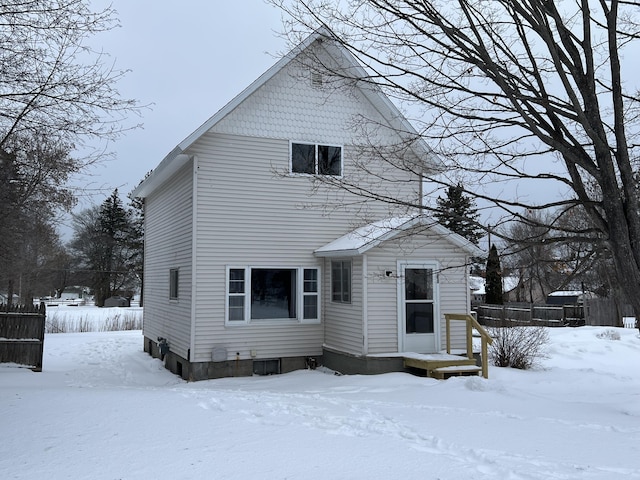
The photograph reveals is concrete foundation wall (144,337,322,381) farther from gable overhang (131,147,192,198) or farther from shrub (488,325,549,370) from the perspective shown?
gable overhang (131,147,192,198)

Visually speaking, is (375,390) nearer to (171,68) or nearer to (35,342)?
(171,68)

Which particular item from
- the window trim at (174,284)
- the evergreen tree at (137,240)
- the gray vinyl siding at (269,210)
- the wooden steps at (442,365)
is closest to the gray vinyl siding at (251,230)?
the gray vinyl siding at (269,210)

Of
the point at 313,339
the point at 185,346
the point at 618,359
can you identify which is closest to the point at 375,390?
the point at 313,339

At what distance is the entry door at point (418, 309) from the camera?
11422mm

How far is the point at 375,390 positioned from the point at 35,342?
7.45 meters

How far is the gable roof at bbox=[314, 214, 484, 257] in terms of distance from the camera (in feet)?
35.8

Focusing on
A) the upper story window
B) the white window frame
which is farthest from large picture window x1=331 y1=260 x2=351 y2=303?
the upper story window

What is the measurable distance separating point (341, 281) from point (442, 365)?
114 inches

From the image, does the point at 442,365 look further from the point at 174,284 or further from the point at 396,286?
the point at 174,284

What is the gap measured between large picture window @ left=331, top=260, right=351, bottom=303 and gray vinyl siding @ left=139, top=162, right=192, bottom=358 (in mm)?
3203

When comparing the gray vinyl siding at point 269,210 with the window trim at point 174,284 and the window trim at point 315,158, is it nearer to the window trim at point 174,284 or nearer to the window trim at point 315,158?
the window trim at point 315,158

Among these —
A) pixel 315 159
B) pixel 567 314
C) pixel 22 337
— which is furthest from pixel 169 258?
pixel 567 314

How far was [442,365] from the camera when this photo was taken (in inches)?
413

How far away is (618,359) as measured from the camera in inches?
538
